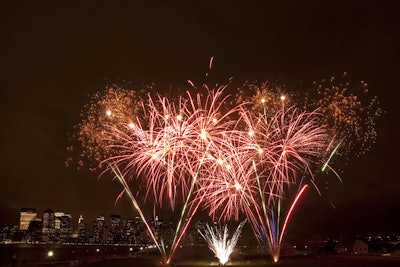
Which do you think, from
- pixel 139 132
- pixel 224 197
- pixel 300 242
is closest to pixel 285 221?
pixel 224 197

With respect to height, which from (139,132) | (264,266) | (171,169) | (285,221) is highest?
(139,132)

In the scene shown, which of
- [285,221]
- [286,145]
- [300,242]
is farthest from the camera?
[300,242]

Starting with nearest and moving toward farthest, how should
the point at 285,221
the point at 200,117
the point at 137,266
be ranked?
1. the point at 200,117
2. the point at 285,221
3. the point at 137,266

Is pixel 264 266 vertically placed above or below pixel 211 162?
below

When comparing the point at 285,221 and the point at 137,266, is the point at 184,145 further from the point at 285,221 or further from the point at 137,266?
the point at 137,266

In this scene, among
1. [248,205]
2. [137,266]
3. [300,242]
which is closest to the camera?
[248,205]

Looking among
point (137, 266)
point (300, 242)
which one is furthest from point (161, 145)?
point (300, 242)

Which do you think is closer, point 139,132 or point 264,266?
point 139,132

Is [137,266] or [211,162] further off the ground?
[211,162]

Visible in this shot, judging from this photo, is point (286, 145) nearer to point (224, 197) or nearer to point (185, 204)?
point (224, 197)
